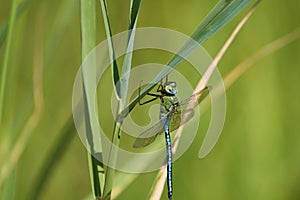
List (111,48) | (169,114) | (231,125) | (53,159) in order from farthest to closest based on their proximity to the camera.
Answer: (231,125) < (169,114) < (53,159) < (111,48)

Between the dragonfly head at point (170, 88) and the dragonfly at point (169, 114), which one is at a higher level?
the dragonfly head at point (170, 88)

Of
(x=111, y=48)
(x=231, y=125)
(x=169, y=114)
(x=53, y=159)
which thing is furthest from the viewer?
(x=231, y=125)

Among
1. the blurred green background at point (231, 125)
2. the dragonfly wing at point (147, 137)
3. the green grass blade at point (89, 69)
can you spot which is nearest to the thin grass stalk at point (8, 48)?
the green grass blade at point (89, 69)

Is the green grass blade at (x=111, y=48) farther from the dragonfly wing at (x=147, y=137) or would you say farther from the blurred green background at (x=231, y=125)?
the blurred green background at (x=231, y=125)

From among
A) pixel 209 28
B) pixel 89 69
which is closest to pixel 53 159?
pixel 89 69

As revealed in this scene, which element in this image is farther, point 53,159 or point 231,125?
point 231,125

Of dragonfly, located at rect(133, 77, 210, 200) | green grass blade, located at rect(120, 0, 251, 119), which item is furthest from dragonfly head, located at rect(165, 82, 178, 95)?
green grass blade, located at rect(120, 0, 251, 119)

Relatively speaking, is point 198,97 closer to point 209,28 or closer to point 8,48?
point 209,28
